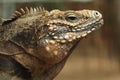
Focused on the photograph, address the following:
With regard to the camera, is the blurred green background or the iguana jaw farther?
the blurred green background

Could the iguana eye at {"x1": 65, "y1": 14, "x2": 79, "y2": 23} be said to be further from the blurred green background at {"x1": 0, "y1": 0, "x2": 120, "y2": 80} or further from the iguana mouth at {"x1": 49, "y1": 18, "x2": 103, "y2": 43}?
the blurred green background at {"x1": 0, "y1": 0, "x2": 120, "y2": 80}

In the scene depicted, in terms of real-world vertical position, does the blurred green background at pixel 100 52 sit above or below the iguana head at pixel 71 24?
below

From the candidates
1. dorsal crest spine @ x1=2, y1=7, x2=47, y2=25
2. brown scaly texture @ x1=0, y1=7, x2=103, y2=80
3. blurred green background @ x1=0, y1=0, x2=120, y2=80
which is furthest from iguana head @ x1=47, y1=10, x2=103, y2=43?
blurred green background @ x1=0, y1=0, x2=120, y2=80

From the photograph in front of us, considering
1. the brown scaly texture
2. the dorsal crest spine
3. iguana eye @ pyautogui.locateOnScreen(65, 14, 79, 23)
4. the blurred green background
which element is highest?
the dorsal crest spine

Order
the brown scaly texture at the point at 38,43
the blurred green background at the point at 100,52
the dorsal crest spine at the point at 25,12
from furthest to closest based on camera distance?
the blurred green background at the point at 100,52 < the dorsal crest spine at the point at 25,12 < the brown scaly texture at the point at 38,43

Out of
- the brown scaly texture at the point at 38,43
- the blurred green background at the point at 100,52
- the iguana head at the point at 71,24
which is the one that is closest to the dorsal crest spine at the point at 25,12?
the brown scaly texture at the point at 38,43

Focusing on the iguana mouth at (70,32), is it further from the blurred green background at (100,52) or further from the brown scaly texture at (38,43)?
the blurred green background at (100,52)

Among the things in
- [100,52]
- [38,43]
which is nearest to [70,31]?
[38,43]

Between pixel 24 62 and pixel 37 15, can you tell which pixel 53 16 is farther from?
pixel 24 62
